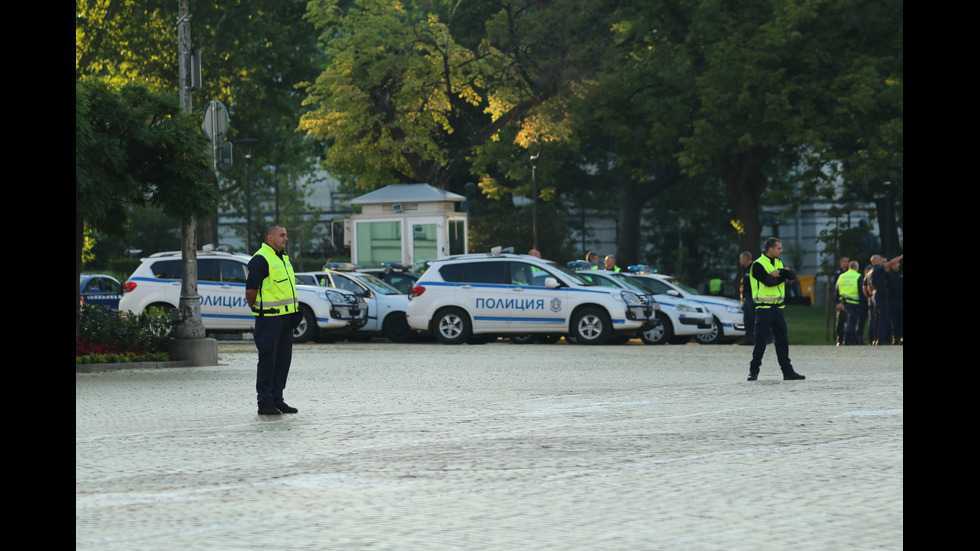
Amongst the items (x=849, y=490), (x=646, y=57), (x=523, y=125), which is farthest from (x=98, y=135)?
(x=646, y=57)

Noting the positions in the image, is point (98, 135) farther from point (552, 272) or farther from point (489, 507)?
point (489, 507)

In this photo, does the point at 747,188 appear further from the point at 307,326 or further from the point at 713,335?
the point at 307,326

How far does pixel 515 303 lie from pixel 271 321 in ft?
44.0

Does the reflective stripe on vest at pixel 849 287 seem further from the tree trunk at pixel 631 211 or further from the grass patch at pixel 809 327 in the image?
the tree trunk at pixel 631 211

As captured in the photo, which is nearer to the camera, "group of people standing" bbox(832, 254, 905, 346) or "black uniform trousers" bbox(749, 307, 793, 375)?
"black uniform trousers" bbox(749, 307, 793, 375)

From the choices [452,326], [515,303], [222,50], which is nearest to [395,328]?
[452,326]

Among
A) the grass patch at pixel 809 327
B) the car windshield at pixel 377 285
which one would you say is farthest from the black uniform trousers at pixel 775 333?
the car windshield at pixel 377 285

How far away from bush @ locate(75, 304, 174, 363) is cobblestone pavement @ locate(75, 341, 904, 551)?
9.95ft

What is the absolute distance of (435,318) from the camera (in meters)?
26.4

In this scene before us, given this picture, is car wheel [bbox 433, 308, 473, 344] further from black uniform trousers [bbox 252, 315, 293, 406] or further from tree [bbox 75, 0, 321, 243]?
tree [bbox 75, 0, 321, 243]

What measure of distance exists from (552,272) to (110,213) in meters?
9.18

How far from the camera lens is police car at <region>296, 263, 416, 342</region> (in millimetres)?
27953

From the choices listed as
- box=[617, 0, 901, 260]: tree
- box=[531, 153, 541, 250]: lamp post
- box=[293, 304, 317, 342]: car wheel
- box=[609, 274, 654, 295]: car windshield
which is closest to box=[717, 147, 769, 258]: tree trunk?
box=[617, 0, 901, 260]: tree

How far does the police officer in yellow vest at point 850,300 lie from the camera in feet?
83.8
